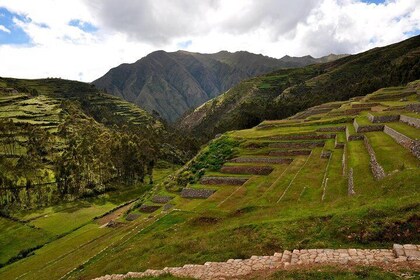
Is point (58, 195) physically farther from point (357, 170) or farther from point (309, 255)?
point (309, 255)

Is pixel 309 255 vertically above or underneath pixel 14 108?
underneath

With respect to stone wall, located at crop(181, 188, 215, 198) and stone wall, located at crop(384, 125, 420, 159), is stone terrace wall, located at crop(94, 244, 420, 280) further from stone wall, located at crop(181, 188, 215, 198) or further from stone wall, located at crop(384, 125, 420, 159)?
stone wall, located at crop(181, 188, 215, 198)

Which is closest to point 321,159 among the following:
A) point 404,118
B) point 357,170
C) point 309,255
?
point 404,118

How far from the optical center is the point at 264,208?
26109 millimetres

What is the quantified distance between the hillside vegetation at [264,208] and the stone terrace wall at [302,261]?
1074mm

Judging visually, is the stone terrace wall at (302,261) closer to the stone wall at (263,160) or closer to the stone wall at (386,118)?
the stone wall at (386,118)

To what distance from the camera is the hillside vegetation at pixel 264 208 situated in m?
16.6

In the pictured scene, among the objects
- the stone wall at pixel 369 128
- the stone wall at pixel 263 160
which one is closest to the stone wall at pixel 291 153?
the stone wall at pixel 263 160

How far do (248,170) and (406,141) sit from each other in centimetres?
2628

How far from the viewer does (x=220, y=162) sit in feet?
195

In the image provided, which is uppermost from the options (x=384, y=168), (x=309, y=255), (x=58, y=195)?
(x=384, y=168)

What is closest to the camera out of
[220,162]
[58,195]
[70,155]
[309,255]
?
[309,255]

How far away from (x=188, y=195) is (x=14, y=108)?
121m

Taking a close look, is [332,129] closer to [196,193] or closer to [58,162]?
[196,193]
